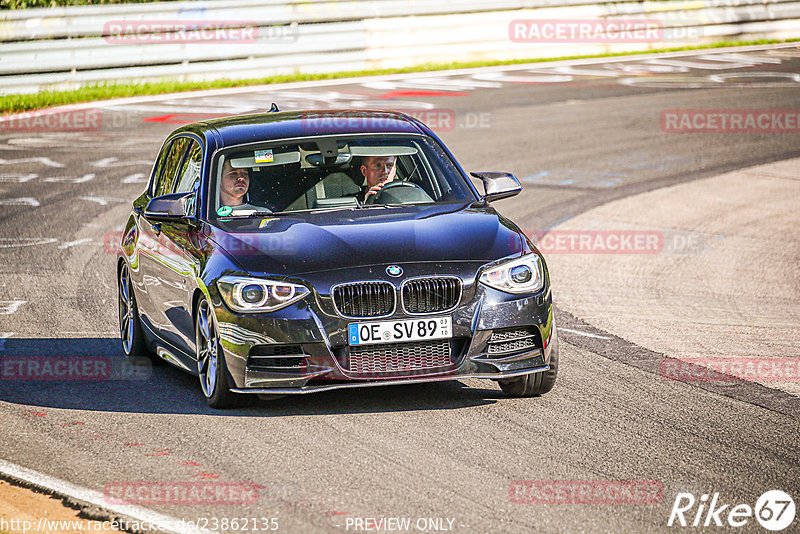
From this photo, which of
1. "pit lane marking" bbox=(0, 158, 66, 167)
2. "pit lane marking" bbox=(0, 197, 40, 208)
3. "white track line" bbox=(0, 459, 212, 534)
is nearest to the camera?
"white track line" bbox=(0, 459, 212, 534)

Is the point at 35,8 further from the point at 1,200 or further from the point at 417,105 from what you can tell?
the point at 1,200

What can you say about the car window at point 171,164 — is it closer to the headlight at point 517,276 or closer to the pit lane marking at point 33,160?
the headlight at point 517,276

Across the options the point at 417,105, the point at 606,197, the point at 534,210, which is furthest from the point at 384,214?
the point at 417,105

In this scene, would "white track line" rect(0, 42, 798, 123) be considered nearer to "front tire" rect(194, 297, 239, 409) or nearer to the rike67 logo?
"front tire" rect(194, 297, 239, 409)

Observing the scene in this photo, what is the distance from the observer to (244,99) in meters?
23.6

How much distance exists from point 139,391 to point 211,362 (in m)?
0.86

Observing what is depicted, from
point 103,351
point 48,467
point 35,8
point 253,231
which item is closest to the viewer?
point 48,467

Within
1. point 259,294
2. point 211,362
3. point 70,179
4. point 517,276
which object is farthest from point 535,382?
→ point 70,179

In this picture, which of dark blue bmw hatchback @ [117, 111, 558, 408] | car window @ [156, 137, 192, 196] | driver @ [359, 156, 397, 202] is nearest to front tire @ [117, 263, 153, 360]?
dark blue bmw hatchback @ [117, 111, 558, 408]

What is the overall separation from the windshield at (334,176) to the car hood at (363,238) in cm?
25

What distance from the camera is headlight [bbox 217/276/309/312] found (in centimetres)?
682

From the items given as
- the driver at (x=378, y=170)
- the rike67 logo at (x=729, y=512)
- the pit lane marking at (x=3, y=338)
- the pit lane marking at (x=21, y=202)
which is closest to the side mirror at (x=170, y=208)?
the driver at (x=378, y=170)

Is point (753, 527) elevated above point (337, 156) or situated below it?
below

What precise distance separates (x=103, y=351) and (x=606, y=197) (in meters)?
8.32
